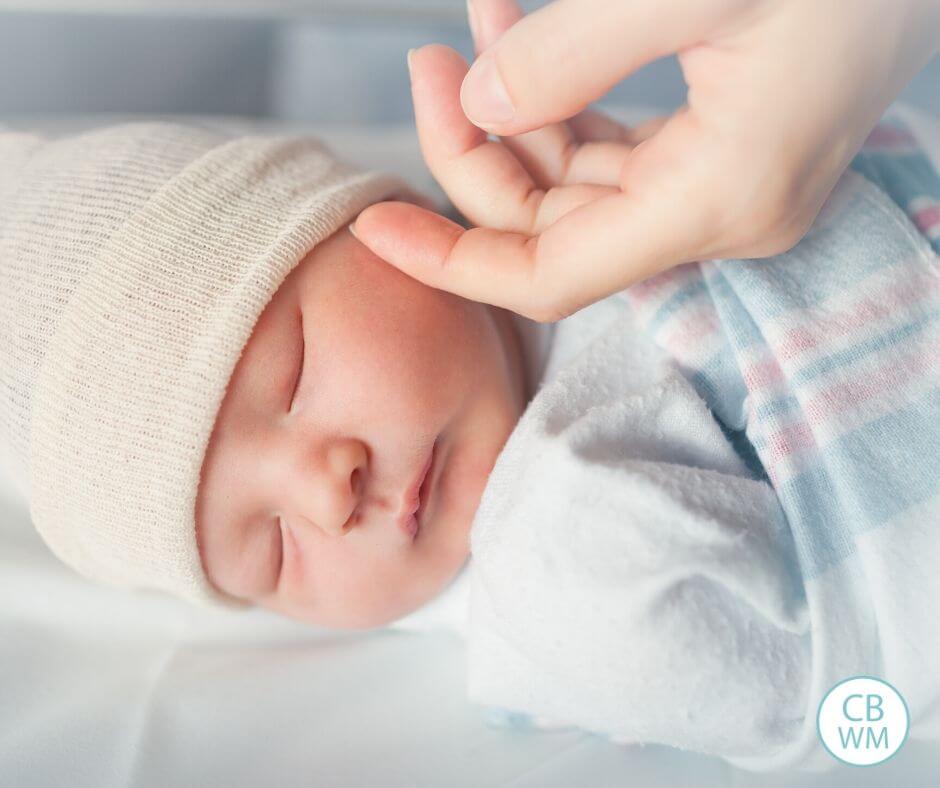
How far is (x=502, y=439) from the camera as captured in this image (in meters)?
0.95

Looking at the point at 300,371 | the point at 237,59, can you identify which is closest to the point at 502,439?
the point at 300,371

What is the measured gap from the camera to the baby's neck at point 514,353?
1.01 m

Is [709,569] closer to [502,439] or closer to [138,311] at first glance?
[502,439]

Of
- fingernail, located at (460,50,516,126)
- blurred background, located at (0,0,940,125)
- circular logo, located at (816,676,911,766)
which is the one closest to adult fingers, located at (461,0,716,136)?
fingernail, located at (460,50,516,126)

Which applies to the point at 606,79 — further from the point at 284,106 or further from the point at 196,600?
the point at 284,106

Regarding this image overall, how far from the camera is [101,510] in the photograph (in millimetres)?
915

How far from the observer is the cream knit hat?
2.82ft

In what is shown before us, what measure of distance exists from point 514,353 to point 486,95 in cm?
40

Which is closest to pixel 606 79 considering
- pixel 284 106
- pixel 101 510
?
pixel 101 510

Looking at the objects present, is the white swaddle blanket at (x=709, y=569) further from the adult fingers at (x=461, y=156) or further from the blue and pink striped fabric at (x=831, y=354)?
the adult fingers at (x=461, y=156)

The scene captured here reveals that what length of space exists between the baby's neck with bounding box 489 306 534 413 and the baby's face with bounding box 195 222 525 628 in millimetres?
43

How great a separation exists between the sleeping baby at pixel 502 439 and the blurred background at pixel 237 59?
20.3 inches

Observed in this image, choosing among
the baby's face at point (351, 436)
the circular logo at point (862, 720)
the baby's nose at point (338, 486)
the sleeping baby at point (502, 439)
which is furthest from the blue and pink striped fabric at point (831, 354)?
the baby's nose at point (338, 486)

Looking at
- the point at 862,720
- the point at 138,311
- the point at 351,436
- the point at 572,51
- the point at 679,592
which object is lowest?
the point at 862,720
